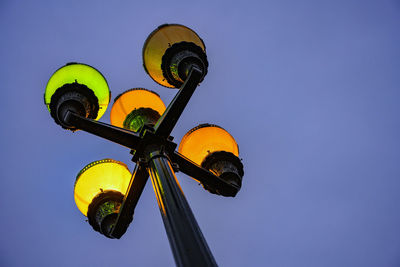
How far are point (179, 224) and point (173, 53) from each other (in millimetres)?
2065

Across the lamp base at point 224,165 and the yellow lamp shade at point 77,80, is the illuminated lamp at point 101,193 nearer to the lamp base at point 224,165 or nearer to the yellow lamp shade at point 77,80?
the yellow lamp shade at point 77,80

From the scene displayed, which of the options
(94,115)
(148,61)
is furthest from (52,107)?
(148,61)

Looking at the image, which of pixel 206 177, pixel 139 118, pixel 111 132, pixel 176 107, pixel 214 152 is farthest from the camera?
pixel 139 118

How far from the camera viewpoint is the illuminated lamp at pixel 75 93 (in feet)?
9.17

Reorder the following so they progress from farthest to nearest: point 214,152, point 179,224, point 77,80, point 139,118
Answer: point 139,118, point 214,152, point 77,80, point 179,224

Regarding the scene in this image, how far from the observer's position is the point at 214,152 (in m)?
3.11

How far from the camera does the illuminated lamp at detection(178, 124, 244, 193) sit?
299cm

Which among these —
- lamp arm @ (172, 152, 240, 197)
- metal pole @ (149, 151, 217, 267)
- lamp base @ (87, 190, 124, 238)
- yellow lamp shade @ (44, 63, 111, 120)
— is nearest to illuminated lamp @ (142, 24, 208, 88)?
yellow lamp shade @ (44, 63, 111, 120)

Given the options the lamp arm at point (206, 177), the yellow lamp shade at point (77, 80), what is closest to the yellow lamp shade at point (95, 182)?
the yellow lamp shade at point (77, 80)

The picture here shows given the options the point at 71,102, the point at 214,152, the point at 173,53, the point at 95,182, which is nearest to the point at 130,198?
the point at 95,182

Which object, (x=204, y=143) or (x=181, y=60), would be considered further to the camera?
(x=204, y=143)

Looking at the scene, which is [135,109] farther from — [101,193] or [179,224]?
[179,224]

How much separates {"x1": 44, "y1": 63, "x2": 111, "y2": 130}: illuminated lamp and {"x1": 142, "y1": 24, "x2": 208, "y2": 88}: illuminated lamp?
71cm

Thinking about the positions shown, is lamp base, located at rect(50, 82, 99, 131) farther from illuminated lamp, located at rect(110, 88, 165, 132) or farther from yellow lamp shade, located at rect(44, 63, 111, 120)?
illuminated lamp, located at rect(110, 88, 165, 132)
